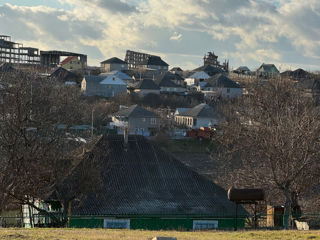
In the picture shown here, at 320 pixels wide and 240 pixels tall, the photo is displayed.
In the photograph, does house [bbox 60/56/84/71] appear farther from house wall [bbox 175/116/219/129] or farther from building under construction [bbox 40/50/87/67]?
A: house wall [bbox 175/116/219/129]

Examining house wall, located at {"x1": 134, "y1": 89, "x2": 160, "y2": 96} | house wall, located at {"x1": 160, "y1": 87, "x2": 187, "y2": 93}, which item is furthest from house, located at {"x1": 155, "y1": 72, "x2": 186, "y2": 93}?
house wall, located at {"x1": 134, "y1": 89, "x2": 160, "y2": 96}

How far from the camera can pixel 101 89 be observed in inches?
2955

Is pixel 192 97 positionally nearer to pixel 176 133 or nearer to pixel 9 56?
pixel 176 133

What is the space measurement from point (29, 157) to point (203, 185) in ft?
25.5

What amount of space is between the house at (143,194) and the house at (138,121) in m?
31.7

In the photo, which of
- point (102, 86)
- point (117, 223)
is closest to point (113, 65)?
point (102, 86)

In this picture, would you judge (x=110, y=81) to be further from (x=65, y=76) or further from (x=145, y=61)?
(x=145, y=61)

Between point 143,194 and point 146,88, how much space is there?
5400 centimetres

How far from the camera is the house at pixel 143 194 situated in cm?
1989

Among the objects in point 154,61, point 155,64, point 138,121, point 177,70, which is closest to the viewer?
point 138,121

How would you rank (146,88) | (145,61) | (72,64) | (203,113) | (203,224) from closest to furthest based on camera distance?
(203,224), (203,113), (146,88), (72,64), (145,61)

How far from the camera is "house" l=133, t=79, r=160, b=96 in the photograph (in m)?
75.4

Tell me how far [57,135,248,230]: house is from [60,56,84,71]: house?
79.6 metres

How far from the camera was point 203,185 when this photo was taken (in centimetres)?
2320
